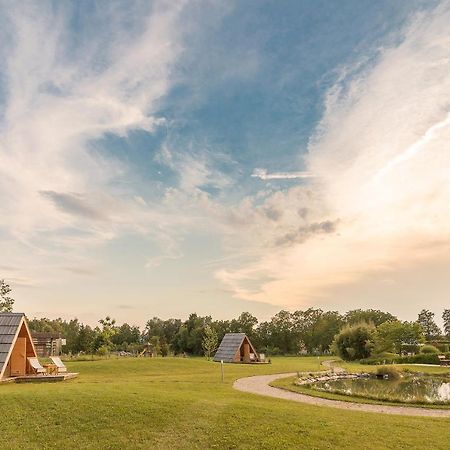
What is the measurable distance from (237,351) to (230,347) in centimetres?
95

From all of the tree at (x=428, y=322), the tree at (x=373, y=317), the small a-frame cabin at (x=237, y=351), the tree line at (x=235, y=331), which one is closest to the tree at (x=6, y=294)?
the tree line at (x=235, y=331)

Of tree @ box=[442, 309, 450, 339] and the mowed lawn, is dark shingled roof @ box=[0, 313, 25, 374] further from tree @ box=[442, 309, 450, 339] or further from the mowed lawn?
tree @ box=[442, 309, 450, 339]

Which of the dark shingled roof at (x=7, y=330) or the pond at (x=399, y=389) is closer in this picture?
the pond at (x=399, y=389)

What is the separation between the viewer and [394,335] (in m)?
44.2

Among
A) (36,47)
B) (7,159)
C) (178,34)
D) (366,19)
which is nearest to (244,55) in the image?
(178,34)

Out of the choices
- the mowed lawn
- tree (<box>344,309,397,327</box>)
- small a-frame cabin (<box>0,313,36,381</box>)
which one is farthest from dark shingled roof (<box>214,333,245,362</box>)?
tree (<box>344,309,397,327</box>)

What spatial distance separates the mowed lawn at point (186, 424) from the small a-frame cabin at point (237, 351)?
24.0 m

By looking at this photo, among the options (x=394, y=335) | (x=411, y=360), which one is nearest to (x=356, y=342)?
→ (x=394, y=335)

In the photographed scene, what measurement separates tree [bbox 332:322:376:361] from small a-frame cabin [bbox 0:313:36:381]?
31675mm

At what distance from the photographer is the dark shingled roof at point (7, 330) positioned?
65.9 feet

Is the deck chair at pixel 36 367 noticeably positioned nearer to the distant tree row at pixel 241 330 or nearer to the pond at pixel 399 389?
the pond at pixel 399 389

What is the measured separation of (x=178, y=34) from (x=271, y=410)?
14.6 m

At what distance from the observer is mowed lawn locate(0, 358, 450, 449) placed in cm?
1075

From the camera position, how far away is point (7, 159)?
68.6 feet
